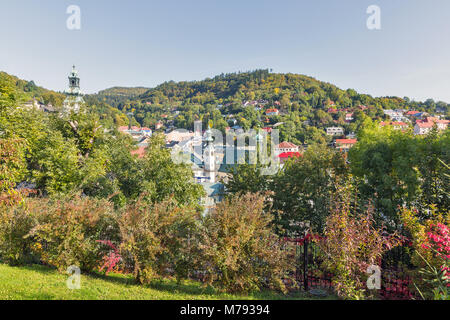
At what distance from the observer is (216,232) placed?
503cm

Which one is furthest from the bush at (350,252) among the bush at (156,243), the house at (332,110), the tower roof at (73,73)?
the house at (332,110)

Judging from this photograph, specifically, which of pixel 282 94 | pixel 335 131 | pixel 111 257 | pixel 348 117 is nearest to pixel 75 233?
pixel 111 257

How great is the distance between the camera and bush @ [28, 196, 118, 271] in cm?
580

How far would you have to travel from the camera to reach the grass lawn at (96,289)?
4.45 meters

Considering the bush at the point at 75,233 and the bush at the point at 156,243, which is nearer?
the bush at the point at 156,243

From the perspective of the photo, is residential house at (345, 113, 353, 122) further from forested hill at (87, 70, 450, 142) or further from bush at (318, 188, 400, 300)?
bush at (318, 188, 400, 300)

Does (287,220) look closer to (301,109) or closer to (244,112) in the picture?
(244,112)

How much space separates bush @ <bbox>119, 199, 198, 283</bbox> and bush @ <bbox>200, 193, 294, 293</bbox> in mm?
509

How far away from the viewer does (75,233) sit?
5812 mm

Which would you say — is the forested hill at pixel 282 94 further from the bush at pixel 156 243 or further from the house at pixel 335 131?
the bush at pixel 156 243

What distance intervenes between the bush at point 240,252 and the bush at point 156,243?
0.51 m

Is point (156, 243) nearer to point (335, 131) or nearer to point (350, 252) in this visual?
point (350, 252)

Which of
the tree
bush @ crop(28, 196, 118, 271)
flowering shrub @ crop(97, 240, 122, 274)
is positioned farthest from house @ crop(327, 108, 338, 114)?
flowering shrub @ crop(97, 240, 122, 274)
